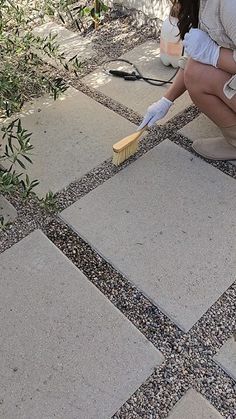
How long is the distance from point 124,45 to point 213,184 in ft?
3.93

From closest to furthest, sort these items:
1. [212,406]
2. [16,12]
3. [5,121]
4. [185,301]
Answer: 1. [212,406]
2. [185,301]
3. [5,121]
4. [16,12]

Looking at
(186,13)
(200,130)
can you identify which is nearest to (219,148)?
(200,130)

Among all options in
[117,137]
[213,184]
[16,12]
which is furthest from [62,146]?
[16,12]

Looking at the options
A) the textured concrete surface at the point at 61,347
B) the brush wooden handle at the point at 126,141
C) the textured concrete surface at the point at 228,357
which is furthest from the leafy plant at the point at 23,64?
the textured concrete surface at the point at 228,357

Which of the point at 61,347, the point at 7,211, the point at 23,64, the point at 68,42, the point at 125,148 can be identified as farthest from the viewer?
the point at 68,42

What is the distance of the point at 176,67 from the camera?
2.30 m

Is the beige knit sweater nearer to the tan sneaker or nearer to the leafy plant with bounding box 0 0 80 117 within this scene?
the tan sneaker

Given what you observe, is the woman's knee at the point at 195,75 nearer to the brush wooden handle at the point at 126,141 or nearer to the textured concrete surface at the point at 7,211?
the brush wooden handle at the point at 126,141

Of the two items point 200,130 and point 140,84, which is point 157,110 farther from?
point 140,84

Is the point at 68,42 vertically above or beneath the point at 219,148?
beneath

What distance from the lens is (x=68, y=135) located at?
6.54 ft

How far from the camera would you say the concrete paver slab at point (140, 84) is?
6.96 feet

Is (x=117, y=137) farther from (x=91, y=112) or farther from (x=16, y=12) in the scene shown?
(x=16, y=12)

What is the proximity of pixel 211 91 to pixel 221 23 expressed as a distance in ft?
0.79
